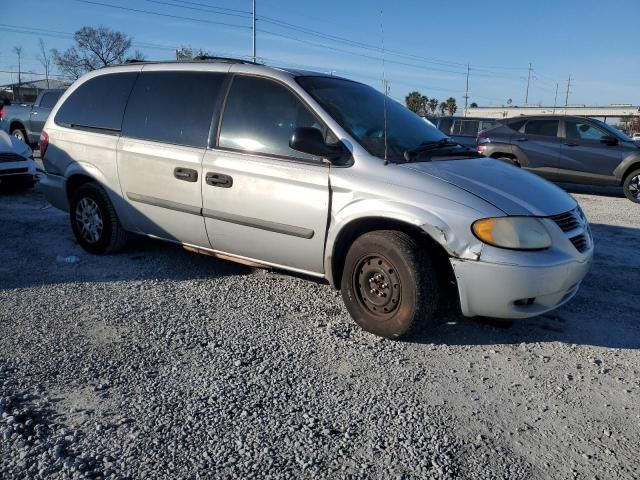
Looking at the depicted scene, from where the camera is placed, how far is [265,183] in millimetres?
4000

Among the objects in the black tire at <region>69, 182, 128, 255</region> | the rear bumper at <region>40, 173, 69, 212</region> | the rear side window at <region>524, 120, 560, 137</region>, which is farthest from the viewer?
the rear side window at <region>524, 120, 560, 137</region>

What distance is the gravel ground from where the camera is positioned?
2404mm

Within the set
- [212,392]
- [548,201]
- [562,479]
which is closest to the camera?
[562,479]

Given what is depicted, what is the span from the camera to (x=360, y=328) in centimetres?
385

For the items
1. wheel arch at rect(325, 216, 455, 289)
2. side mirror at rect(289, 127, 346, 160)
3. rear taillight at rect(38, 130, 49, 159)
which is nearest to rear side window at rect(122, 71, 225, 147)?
side mirror at rect(289, 127, 346, 160)

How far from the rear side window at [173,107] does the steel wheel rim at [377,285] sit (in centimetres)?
171

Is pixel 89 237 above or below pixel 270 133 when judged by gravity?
below

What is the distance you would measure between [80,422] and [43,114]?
14960 millimetres

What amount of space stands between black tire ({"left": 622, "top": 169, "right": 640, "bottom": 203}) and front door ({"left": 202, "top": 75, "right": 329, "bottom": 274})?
911 centimetres

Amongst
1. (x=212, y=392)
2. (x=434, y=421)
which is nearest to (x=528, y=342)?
(x=434, y=421)

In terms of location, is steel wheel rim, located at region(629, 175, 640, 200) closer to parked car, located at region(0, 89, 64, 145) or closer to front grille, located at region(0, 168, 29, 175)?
front grille, located at region(0, 168, 29, 175)

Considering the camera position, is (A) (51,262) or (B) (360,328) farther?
(A) (51,262)

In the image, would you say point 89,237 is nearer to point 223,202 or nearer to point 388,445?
point 223,202

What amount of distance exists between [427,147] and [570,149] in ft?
27.7
